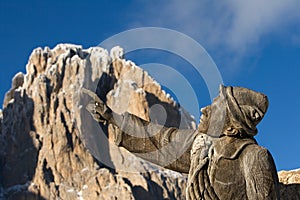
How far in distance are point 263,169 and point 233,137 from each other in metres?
0.28

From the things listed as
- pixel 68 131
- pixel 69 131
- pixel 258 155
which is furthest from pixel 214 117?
pixel 69 131

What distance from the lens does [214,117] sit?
11.2 ft

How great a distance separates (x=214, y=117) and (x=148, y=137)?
532 mm

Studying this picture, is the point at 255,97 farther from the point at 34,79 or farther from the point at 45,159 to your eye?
the point at 34,79

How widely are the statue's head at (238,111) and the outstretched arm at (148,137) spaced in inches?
15.5

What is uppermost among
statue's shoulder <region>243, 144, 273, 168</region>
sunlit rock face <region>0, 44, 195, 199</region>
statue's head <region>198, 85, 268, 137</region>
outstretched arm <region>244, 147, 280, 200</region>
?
sunlit rock face <region>0, 44, 195, 199</region>

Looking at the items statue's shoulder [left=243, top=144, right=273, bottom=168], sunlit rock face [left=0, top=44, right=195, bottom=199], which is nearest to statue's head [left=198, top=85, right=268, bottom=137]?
statue's shoulder [left=243, top=144, right=273, bottom=168]

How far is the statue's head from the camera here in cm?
328

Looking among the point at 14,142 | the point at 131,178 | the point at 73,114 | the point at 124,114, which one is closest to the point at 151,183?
the point at 131,178

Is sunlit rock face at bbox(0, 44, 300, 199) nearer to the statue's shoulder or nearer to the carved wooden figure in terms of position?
the carved wooden figure

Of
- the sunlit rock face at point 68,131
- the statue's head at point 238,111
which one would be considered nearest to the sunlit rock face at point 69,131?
the sunlit rock face at point 68,131

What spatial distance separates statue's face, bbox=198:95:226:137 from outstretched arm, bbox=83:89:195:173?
279 millimetres

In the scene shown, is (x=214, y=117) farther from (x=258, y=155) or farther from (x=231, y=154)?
(x=258, y=155)

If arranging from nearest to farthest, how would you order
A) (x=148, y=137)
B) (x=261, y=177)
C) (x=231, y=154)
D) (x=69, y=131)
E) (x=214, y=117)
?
1. (x=261, y=177)
2. (x=231, y=154)
3. (x=214, y=117)
4. (x=148, y=137)
5. (x=69, y=131)
